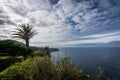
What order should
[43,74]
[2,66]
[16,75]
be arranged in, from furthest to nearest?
[2,66] → [16,75] → [43,74]

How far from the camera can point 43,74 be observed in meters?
5.77

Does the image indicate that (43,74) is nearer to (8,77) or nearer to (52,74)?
(52,74)

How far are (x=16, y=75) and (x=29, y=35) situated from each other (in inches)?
1422

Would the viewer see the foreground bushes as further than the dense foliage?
No

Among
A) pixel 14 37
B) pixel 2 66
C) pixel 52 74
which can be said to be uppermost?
pixel 14 37

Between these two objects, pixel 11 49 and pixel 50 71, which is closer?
pixel 50 71

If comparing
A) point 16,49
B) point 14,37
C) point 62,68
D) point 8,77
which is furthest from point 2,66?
point 14,37

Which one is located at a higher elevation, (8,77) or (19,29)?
(19,29)

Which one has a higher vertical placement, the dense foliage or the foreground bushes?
the dense foliage

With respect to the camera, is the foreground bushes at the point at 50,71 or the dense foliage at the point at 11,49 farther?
the dense foliage at the point at 11,49

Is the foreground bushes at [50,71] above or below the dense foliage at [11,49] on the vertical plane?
below

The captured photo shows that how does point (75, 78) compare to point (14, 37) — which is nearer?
point (75, 78)

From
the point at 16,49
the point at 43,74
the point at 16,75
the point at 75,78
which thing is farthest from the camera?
the point at 16,49

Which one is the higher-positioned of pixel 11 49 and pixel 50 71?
pixel 11 49
